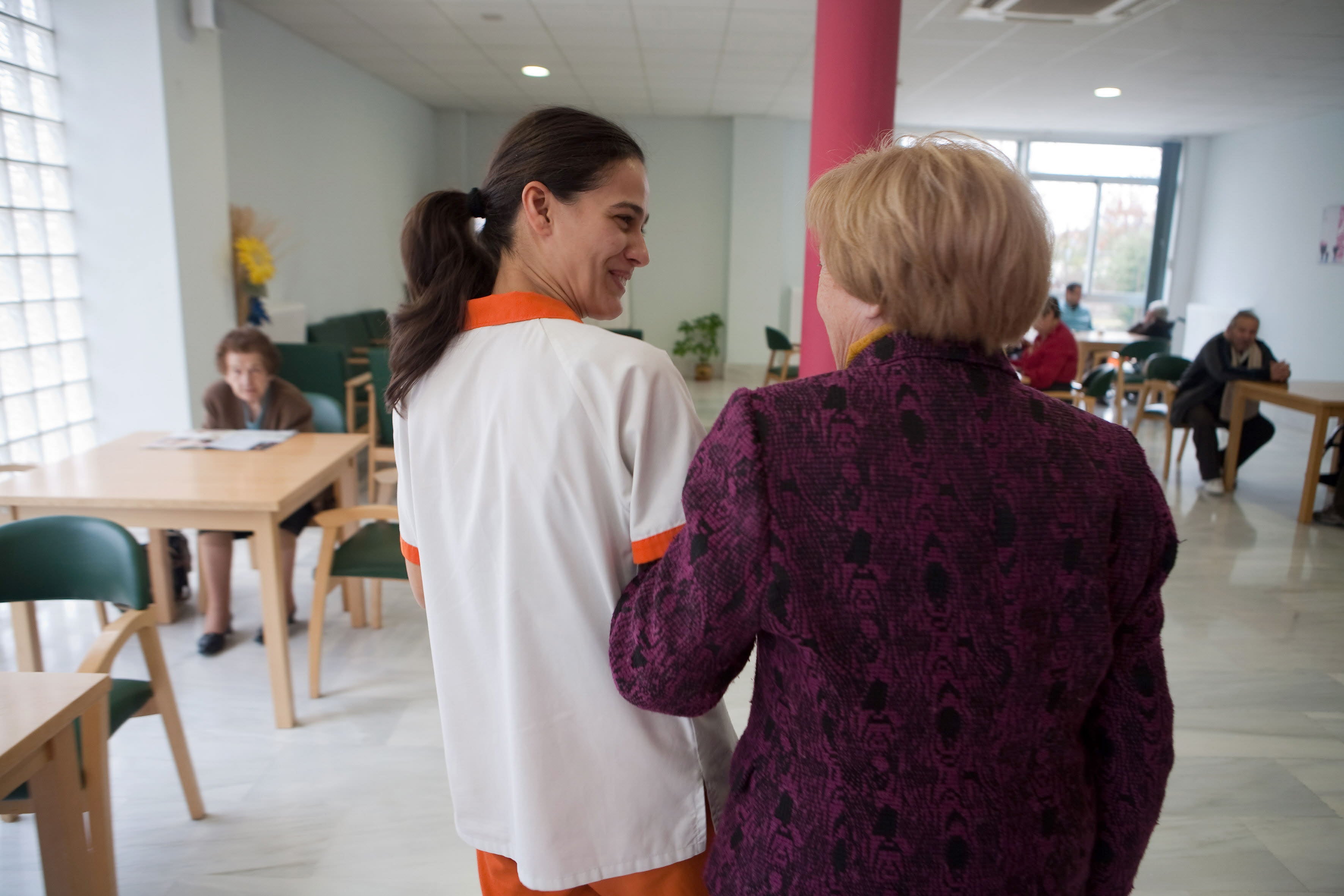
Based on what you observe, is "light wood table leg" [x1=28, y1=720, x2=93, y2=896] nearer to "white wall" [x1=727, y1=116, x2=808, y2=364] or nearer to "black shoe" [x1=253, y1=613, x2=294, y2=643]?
"black shoe" [x1=253, y1=613, x2=294, y2=643]

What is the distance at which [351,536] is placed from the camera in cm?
328

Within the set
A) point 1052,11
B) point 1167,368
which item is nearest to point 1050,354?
point 1167,368

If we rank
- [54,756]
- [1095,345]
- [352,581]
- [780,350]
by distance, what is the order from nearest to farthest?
[54,756]
[352,581]
[1095,345]
[780,350]

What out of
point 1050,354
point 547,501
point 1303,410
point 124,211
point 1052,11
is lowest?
point 1303,410

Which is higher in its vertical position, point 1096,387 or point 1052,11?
point 1052,11

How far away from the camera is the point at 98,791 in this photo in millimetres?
1725

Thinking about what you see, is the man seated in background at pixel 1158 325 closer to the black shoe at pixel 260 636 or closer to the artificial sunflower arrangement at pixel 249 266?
the artificial sunflower arrangement at pixel 249 266

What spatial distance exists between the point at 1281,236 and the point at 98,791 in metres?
11.4

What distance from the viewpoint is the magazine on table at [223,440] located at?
3.30m

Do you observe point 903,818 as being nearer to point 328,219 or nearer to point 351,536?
point 351,536

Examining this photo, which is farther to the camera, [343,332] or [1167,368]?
[343,332]

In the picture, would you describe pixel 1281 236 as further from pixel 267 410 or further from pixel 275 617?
pixel 275 617

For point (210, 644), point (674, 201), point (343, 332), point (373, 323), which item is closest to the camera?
point (210, 644)

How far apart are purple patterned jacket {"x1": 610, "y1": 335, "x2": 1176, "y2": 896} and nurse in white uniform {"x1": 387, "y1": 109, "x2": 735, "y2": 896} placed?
0.14 m
